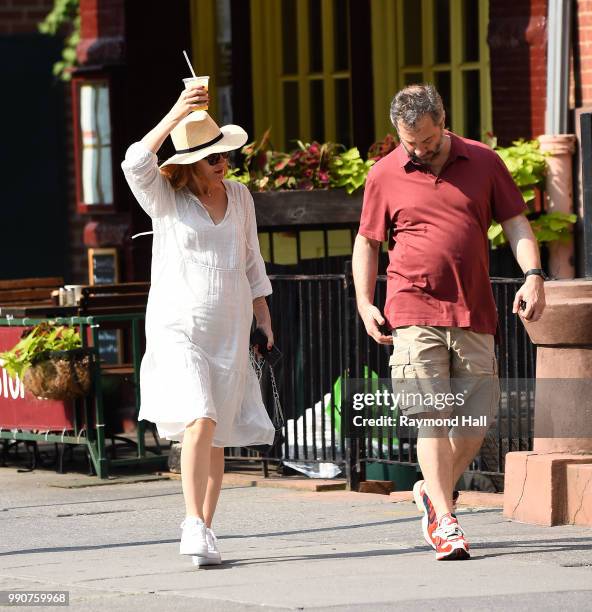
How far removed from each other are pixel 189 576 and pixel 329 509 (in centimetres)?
220

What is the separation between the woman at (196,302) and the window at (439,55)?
609 cm

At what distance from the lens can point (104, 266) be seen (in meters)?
14.0

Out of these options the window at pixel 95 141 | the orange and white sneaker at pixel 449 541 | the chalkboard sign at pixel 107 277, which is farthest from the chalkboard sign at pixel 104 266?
the orange and white sneaker at pixel 449 541

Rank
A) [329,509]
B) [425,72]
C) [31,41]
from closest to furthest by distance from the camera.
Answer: [329,509]
[425,72]
[31,41]

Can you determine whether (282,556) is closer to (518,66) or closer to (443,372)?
(443,372)

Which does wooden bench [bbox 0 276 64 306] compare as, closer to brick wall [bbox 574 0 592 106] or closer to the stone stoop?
brick wall [bbox 574 0 592 106]

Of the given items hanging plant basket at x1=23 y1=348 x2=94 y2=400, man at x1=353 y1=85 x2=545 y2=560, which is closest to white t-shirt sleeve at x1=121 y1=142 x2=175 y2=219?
man at x1=353 y1=85 x2=545 y2=560

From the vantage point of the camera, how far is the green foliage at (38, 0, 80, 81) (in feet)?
55.9

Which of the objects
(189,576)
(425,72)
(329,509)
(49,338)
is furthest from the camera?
(425,72)

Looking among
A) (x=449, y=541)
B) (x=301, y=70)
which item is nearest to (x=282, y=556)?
(x=449, y=541)

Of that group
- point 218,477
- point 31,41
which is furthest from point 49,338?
point 31,41

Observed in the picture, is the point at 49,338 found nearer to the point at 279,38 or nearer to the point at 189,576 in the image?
the point at 189,576

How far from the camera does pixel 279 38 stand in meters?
14.7

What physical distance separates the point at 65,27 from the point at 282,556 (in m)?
11.1
